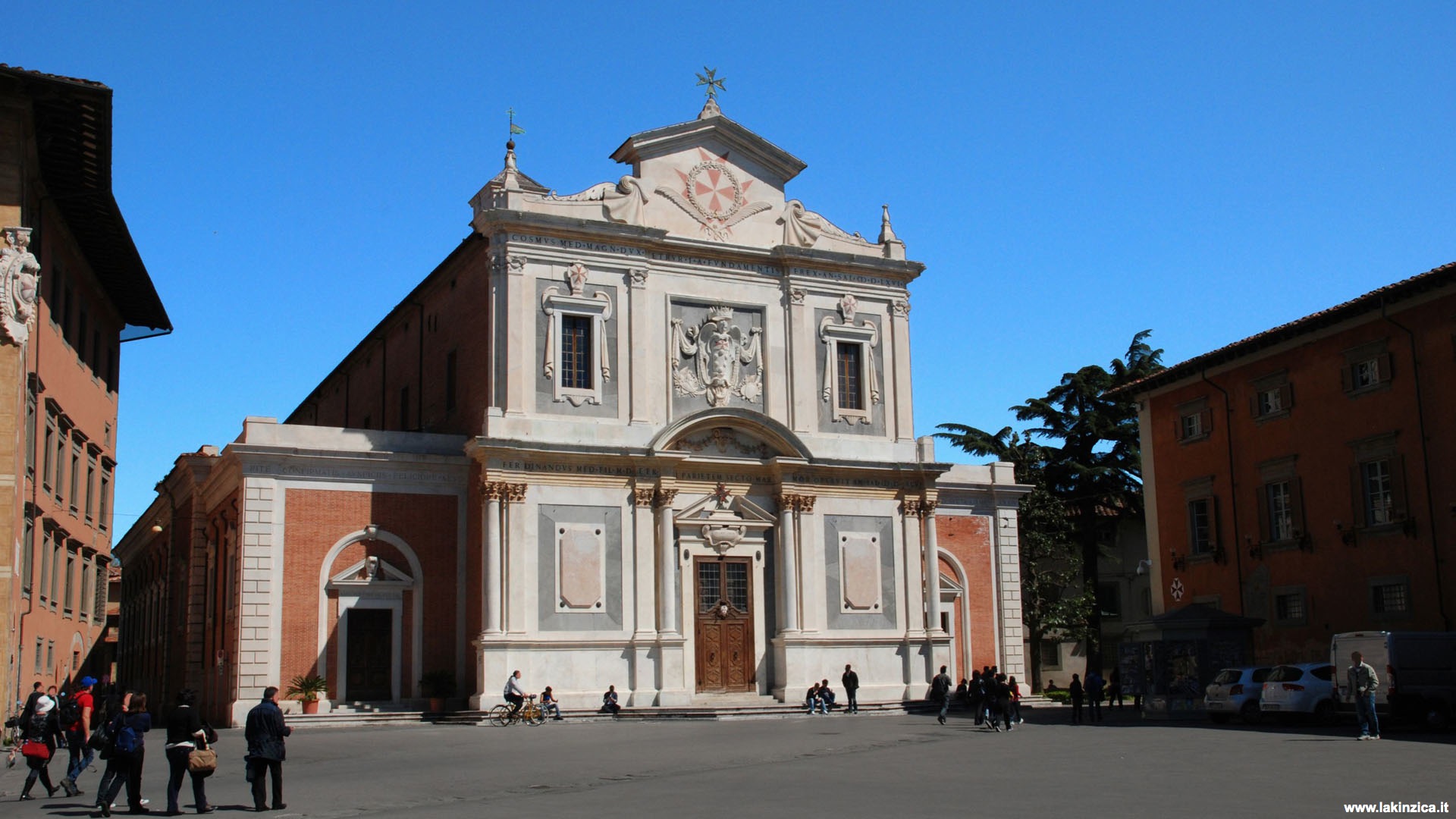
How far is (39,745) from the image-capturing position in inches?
680

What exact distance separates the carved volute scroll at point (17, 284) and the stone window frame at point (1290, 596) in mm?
30277

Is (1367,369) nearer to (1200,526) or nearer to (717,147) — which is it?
(1200,526)

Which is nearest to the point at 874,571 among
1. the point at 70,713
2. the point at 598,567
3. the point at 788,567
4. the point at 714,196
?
the point at 788,567

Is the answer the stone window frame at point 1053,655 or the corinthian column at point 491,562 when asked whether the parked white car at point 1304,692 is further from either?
the stone window frame at point 1053,655

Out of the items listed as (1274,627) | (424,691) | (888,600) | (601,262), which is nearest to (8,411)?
(424,691)

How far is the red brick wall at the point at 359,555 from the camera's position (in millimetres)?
32719

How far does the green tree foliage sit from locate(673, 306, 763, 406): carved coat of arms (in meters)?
19.5

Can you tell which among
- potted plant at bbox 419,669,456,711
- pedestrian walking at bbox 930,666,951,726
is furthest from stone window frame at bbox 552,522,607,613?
pedestrian walking at bbox 930,666,951,726

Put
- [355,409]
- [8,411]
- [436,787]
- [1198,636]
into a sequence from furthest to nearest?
[355,409], [1198,636], [8,411], [436,787]

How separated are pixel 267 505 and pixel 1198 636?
21902 millimetres

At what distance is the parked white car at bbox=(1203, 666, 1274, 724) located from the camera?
29000mm

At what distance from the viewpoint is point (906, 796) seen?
50.1ft

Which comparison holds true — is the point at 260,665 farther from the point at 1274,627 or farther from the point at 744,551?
the point at 1274,627

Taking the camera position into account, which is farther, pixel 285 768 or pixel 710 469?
pixel 710 469
